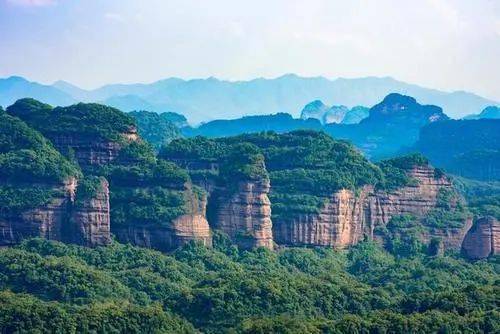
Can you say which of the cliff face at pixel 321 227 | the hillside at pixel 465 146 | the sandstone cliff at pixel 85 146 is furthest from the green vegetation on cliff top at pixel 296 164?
the hillside at pixel 465 146

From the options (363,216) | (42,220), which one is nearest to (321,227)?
(363,216)

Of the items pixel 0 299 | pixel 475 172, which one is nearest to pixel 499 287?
pixel 0 299

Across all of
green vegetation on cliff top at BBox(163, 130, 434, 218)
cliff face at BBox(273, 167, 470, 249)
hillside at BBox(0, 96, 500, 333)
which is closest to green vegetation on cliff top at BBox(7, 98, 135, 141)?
hillside at BBox(0, 96, 500, 333)

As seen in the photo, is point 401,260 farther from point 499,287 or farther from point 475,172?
A: point 475,172

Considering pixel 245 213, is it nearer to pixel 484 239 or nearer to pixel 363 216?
pixel 363 216

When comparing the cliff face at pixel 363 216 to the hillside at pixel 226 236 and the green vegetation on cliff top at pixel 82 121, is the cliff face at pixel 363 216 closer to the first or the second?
the hillside at pixel 226 236

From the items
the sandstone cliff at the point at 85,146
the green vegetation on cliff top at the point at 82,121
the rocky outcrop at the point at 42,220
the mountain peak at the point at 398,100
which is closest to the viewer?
the rocky outcrop at the point at 42,220
